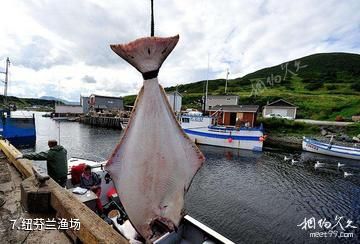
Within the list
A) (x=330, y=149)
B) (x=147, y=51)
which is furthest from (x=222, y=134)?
(x=147, y=51)

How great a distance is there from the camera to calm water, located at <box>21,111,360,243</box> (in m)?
7.77

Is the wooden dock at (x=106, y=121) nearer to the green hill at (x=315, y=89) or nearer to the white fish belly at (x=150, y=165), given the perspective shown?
the green hill at (x=315, y=89)

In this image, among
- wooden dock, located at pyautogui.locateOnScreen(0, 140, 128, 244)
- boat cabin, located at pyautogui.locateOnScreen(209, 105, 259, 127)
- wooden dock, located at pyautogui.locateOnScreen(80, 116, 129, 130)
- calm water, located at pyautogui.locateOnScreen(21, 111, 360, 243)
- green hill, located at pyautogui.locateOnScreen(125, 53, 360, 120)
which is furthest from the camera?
wooden dock, located at pyautogui.locateOnScreen(80, 116, 129, 130)

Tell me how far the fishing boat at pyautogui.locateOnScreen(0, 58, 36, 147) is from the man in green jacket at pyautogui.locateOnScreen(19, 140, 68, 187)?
2048cm

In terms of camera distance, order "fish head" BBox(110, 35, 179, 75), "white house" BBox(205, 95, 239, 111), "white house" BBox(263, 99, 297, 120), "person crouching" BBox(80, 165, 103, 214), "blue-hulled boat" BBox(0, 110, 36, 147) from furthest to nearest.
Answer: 1. "white house" BBox(205, 95, 239, 111)
2. "white house" BBox(263, 99, 297, 120)
3. "blue-hulled boat" BBox(0, 110, 36, 147)
4. "person crouching" BBox(80, 165, 103, 214)
5. "fish head" BBox(110, 35, 179, 75)

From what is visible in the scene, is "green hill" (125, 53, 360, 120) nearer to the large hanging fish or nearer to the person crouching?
the person crouching

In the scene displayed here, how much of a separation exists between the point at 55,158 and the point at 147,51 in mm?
4062

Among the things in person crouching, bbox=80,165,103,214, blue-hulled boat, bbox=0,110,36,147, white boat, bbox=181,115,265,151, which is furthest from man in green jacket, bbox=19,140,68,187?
white boat, bbox=181,115,265,151

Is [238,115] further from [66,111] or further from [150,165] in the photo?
[66,111]

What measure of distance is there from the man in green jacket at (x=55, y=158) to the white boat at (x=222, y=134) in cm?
2124

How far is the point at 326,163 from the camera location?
58.7 feet

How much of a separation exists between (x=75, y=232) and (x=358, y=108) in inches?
1702

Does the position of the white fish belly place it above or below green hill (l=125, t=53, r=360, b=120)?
below

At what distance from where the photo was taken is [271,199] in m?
10.5
